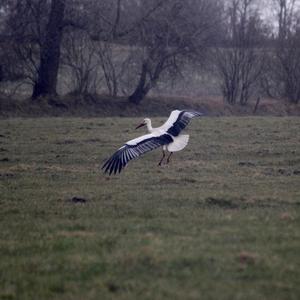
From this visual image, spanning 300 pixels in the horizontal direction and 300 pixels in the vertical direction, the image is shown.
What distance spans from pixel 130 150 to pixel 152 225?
411cm

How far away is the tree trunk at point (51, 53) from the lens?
99.1ft

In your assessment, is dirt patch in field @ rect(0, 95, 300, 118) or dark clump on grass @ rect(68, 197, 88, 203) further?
dirt patch in field @ rect(0, 95, 300, 118)

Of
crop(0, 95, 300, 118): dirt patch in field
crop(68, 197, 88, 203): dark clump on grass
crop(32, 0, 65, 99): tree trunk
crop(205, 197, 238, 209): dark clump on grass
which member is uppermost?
crop(32, 0, 65, 99): tree trunk

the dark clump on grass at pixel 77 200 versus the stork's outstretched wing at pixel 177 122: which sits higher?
the stork's outstretched wing at pixel 177 122

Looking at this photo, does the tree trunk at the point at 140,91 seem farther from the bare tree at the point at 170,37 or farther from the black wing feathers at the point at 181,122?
the black wing feathers at the point at 181,122

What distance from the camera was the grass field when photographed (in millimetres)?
6125

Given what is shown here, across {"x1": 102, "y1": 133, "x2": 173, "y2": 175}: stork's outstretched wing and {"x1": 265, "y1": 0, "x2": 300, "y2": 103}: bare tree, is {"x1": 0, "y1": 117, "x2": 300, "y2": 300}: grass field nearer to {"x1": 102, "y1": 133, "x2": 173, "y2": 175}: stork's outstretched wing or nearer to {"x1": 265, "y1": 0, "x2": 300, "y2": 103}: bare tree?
{"x1": 102, "y1": 133, "x2": 173, "y2": 175}: stork's outstretched wing

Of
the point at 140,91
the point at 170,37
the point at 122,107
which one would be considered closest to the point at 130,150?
the point at 122,107

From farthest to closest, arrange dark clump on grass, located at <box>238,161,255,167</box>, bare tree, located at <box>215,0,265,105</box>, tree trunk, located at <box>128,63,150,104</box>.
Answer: bare tree, located at <box>215,0,265,105</box> → tree trunk, located at <box>128,63,150,104</box> → dark clump on grass, located at <box>238,161,255,167</box>

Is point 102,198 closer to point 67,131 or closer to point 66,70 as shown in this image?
point 67,131

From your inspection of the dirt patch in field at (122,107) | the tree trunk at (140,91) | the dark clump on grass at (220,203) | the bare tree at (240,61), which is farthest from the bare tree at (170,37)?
the dark clump on grass at (220,203)

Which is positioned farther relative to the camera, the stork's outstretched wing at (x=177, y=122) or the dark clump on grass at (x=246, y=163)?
the dark clump on grass at (x=246, y=163)

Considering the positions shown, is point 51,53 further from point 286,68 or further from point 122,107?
point 286,68

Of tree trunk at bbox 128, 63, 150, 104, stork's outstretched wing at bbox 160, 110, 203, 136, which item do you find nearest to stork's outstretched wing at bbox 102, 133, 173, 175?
stork's outstretched wing at bbox 160, 110, 203, 136
